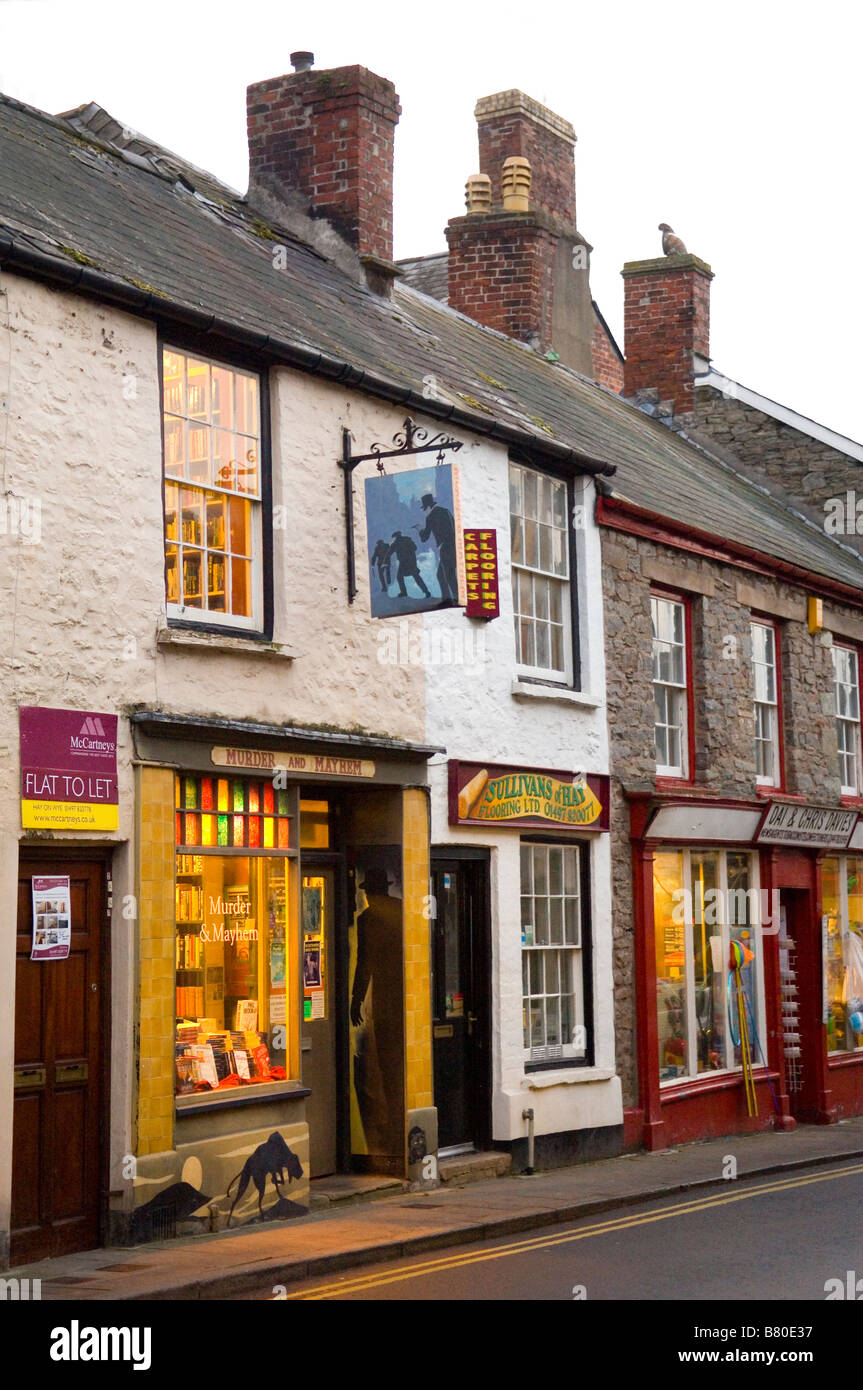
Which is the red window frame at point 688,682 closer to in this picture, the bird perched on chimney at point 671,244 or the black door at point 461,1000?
the black door at point 461,1000

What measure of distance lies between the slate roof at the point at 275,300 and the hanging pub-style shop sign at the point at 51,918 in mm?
3601

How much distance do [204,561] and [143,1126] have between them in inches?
146

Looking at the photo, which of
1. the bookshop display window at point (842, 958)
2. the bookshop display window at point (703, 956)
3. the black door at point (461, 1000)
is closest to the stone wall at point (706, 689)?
the bookshop display window at point (703, 956)

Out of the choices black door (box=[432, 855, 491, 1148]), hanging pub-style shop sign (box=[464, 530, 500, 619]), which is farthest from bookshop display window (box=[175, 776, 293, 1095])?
hanging pub-style shop sign (box=[464, 530, 500, 619])

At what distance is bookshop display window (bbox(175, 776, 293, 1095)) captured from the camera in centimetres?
1094

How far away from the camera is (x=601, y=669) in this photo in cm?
1548

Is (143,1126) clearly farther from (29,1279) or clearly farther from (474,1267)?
(474,1267)

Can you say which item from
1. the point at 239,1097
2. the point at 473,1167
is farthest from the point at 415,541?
the point at 473,1167

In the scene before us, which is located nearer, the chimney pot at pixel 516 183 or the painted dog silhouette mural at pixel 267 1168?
the painted dog silhouette mural at pixel 267 1168

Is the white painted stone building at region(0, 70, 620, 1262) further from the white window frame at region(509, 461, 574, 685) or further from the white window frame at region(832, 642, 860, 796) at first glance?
the white window frame at region(832, 642, 860, 796)

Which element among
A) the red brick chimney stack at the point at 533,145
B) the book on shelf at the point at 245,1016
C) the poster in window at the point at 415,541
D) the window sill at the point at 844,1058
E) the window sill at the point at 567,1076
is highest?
the red brick chimney stack at the point at 533,145

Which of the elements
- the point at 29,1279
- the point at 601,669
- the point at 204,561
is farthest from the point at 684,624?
the point at 29,1279

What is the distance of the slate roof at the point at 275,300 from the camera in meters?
11.0

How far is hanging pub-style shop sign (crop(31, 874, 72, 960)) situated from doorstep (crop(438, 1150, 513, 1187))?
426 cm
